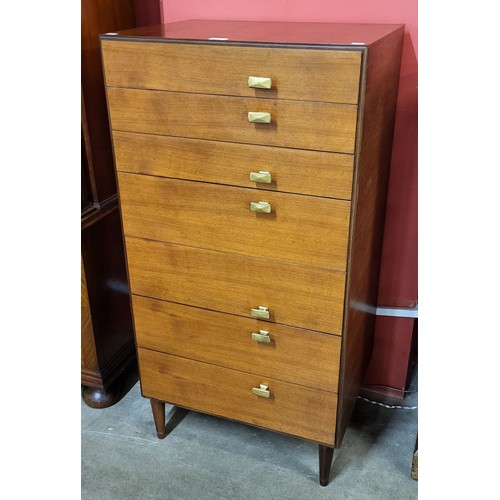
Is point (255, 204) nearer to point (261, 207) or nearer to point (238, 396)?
point (261, 207)

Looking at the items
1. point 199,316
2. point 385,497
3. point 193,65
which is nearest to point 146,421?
point 199,316

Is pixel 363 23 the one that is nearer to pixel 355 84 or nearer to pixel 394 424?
pixel 355 84

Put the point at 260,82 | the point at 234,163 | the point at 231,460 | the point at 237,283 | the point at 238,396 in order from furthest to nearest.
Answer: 1. the point at 231,460
2. the point at 238,396
3. the point at 237,283
4. the point at 234,163
5. the point at 260,82

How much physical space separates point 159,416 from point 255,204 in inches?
31.0

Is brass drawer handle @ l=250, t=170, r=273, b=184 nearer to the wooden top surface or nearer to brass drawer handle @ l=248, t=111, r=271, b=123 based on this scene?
brass drawer handle @ l=248, t=111, r=271, b=123

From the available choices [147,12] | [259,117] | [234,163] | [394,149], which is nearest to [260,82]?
[259,117]

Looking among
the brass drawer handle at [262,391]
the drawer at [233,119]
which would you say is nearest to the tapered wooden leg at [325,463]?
the brass drawer handle at [262,391]

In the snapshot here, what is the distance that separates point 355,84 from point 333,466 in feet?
3.51

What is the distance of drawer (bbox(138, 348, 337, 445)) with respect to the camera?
140 cm

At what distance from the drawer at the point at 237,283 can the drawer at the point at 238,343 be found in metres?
0.03

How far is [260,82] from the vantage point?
108 centimetres

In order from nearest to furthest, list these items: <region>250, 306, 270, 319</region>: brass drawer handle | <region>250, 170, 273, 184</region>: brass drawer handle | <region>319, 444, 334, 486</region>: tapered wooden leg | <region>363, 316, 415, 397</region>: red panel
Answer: <region>250, 170, 273, 184</region>: brass drawer handle, <region>250, 306, 270, 319</region>: brass drawer handle, <region>319, 444, 334, 486</region>: tapered wooden leg, <region>363, 316, 415, 397</region>: red panel

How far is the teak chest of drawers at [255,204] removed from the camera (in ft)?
3.59

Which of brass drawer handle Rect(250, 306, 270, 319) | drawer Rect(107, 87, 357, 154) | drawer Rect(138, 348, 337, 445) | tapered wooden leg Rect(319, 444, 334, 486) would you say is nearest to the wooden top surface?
drawer Rect(107, 87, 357, 154)
